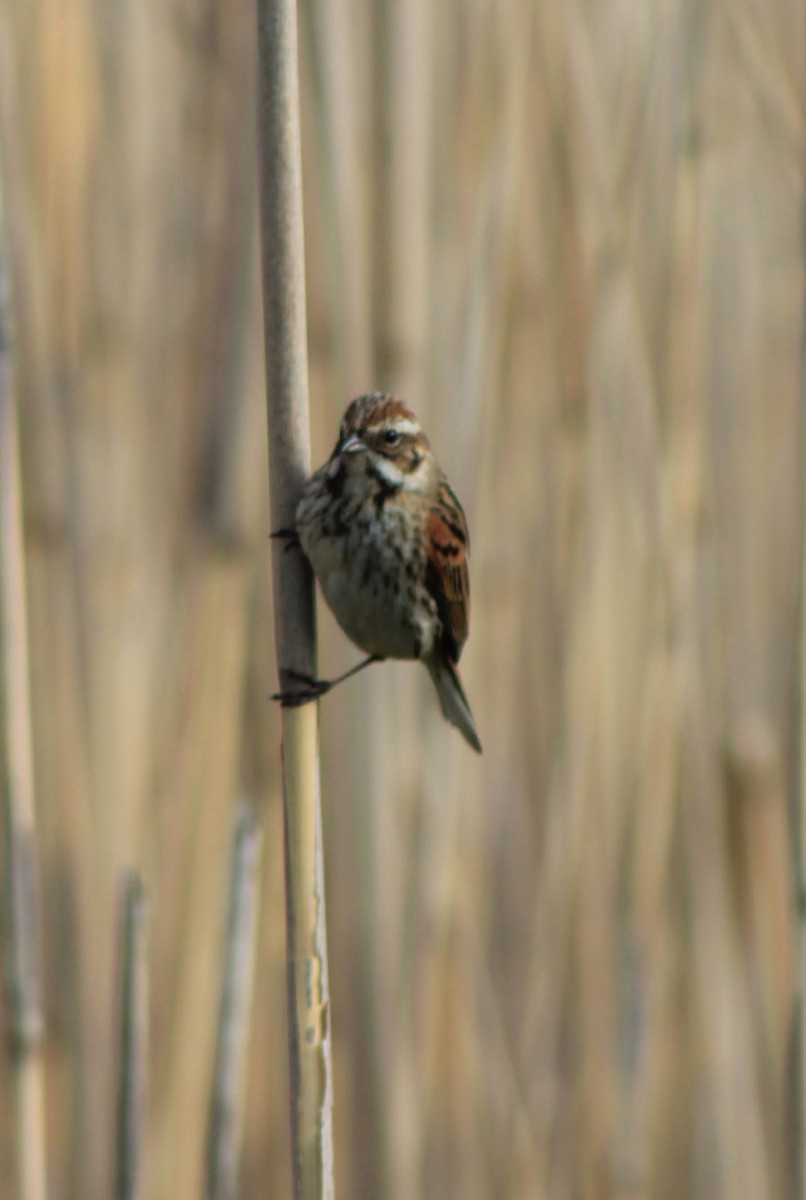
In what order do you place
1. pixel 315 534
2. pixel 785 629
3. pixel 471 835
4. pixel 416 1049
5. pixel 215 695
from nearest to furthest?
pixel 315 534
pixel 215 695
pixel 416 1049
pixel 471 835
pixel 785 629

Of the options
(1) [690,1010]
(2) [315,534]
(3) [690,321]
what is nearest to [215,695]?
(2) [315,534]

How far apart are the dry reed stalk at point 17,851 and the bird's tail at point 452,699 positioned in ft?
1.39

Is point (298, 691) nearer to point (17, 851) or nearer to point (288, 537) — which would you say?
point (288, 537)

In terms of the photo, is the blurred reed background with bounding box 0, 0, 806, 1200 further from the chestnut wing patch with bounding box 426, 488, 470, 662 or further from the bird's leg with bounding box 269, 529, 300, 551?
the bird's leg with bounding box 269, 529, 300, 551

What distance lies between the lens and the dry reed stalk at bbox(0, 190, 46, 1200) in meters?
1.34

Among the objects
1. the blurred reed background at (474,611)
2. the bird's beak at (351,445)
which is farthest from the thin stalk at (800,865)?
the bird's beak at (351,445)

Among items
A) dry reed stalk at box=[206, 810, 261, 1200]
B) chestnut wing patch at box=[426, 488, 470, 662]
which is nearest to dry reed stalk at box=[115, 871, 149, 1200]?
dry reed stalk at box=[206, 810, 261, 1200]

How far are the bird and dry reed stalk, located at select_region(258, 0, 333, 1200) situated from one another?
131 millimetres

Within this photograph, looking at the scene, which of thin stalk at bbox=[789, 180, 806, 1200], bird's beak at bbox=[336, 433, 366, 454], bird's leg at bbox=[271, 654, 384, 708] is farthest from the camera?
thin stalk at bbox=[789, 180, 806, 1200]

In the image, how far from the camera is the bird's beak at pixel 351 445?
127 centimetres

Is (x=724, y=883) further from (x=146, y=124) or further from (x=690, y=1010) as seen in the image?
(x=146, y=124)

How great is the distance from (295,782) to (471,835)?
970 mm

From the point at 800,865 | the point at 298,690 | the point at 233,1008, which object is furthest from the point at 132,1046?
the point at 800,865

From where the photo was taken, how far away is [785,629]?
7.22ft
